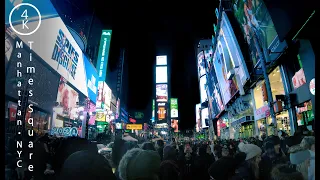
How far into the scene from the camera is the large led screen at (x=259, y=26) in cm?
1559

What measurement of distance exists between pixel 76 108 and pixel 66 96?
417 centimetres

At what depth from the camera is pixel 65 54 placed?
22.2m

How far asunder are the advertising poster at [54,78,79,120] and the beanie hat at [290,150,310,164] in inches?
887

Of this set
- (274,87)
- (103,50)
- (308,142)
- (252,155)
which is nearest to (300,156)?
(308,142)

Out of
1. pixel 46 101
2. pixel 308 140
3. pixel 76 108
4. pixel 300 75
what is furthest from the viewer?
pixel 76 108

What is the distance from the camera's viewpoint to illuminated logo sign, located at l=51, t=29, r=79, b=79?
19445 mm

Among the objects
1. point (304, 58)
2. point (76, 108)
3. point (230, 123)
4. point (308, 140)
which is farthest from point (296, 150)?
point (230, 123)

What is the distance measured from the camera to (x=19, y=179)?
3094 millimetres

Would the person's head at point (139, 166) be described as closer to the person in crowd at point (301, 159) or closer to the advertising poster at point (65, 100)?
the person in crowd at point (301, 159)

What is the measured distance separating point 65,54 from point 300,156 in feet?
76.0

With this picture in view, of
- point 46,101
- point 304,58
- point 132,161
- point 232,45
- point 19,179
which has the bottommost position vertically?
point 19,179

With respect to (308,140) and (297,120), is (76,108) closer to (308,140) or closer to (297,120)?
(297,120)

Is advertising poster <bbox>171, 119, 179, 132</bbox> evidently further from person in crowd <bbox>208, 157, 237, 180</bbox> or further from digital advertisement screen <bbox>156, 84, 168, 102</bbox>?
person in crowd <bbox>208, 157, 237, 180</bbox>

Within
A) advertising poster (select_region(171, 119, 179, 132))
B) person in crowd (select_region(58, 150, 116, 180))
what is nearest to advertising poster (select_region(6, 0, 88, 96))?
person in crowd (select_region(58, 150, 116, 180))
